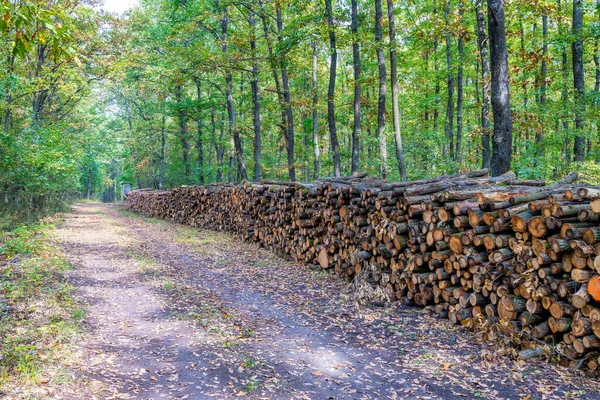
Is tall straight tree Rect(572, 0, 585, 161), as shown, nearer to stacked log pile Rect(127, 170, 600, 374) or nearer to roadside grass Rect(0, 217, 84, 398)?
stacked log pile Rect(127, 170, 600, 374)

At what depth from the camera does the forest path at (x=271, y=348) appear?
3.78 m

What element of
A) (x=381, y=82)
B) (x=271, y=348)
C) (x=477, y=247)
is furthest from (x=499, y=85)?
(x=271, y=348)

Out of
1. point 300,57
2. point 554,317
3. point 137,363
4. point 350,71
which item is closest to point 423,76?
point 300,57

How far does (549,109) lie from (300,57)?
1063 centimetres

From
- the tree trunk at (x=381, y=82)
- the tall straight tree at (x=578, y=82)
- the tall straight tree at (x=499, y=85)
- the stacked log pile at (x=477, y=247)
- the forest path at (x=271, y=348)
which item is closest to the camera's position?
the forest path at (x=271, y=348)

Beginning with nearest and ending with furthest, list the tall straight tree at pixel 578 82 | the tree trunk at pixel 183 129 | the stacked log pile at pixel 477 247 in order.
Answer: the stacked log pile at pixel 477 247
the tall straight tree at pixel 578 82
the tree trunk at pixel 183 129

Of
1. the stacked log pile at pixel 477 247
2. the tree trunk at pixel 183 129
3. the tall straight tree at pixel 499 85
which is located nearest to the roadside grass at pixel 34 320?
the stacked log pile at pixel 477 247

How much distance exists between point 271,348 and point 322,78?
28637 mm

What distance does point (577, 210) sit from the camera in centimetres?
427

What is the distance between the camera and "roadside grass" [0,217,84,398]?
137 inches

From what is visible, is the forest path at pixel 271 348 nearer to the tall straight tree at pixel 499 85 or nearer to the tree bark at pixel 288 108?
the tall straight tree at pixel 499 85

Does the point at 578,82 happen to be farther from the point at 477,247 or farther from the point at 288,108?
the point at 288,108

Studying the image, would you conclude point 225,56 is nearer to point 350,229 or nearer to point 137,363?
point 350,229

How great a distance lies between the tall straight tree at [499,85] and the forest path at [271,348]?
14.5 feet
